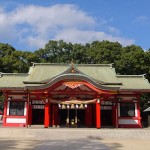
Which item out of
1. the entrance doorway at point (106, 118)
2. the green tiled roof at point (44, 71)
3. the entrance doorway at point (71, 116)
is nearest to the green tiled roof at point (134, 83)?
the entrance doorway at point (106, 118)

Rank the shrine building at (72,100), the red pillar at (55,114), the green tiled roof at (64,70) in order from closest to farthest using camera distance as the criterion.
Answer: the shrine building at (72,100)
the red pillar at (55,114)
the green tiled roof at (64,70)

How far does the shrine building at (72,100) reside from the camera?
2428 centimetres

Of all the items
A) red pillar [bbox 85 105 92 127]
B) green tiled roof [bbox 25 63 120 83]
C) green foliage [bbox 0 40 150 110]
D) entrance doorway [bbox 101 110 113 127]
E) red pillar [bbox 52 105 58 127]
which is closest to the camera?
red pillar [bbox 52 105 58 127]

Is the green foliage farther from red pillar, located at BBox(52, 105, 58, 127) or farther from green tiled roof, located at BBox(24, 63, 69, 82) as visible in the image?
red pillar, located at BBox(52, 105, 58, 127)

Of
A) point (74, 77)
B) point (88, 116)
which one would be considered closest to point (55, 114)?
point (88, 116)

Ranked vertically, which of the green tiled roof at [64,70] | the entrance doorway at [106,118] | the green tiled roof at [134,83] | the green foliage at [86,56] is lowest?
the entrance doorway at [106,118]

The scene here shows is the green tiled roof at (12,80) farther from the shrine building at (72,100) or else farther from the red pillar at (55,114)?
the red pillar at (55,114)

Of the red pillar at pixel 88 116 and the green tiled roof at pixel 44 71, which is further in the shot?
the green tiled roof at pixel 44 71

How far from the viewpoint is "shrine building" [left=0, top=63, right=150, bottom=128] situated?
24281mm

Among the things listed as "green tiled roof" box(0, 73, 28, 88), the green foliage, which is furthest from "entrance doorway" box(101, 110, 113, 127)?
the green foliage

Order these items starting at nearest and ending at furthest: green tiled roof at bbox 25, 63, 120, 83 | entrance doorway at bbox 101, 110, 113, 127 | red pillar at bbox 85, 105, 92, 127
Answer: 1. red pillar at bbox 85, 105, 92, 127
2. entrance doorway at bbox 101, 110, 113, 127
3. green tiled roof at bbox 25, 63, 120, 83

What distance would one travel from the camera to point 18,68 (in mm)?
41406

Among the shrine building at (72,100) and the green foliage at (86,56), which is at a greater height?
the green foliage at (86,56)

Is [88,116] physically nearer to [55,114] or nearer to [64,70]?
[55,114]
